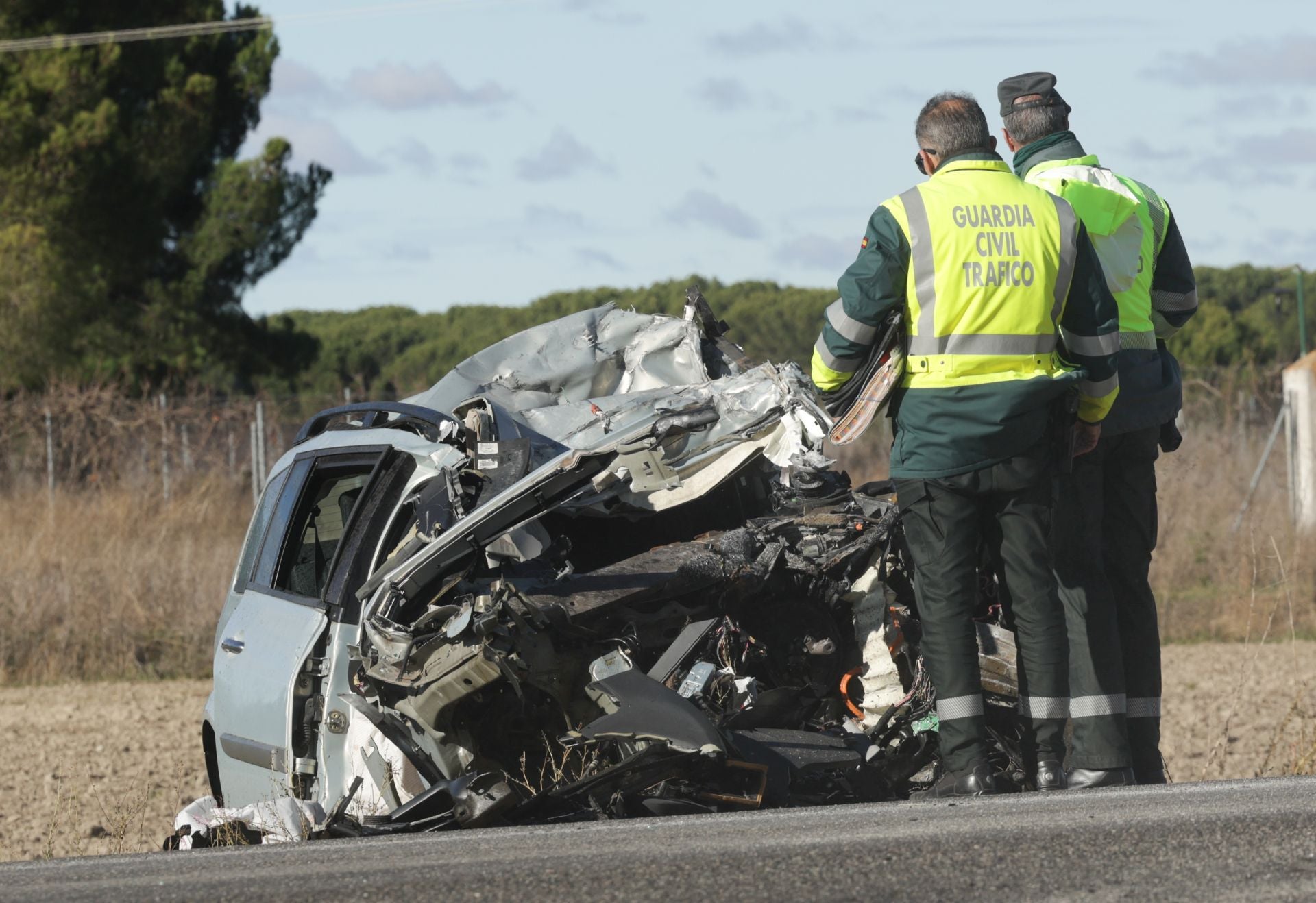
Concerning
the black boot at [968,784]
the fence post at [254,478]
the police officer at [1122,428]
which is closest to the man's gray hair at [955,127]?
the police officer at [1122,428]

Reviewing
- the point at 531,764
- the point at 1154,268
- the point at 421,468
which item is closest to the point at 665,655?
the point at 531,764

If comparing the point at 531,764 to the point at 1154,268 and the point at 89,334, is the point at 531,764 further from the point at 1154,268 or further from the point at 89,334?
the point at 89,334

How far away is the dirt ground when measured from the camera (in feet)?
24.2

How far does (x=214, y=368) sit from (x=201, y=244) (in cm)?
222

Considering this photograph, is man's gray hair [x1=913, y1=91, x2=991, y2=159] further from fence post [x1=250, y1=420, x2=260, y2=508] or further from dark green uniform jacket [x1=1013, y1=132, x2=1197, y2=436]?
fence post [x1=250, y1=420, x2=260, y2=508]

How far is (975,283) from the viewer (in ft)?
15.7

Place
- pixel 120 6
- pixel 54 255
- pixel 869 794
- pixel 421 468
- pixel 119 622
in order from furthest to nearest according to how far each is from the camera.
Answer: pixel 120 6, pixel 54 255, pixel 119 622, pixel 421 468, pixel 869 794

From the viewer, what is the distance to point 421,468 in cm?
533

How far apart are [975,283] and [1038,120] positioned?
105 centimetres

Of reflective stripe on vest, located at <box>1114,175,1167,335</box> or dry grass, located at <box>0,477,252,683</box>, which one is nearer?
reflective stripe on vest, located at <box>1114,175,1167,335</box>

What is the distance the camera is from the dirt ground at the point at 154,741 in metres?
7.38

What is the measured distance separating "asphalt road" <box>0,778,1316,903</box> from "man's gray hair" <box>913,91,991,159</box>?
6.71 feet

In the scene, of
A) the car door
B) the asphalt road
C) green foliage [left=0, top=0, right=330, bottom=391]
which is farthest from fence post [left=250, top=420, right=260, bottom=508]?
the asphalt road

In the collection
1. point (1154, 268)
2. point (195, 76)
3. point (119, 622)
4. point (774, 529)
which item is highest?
point (195, 76)
